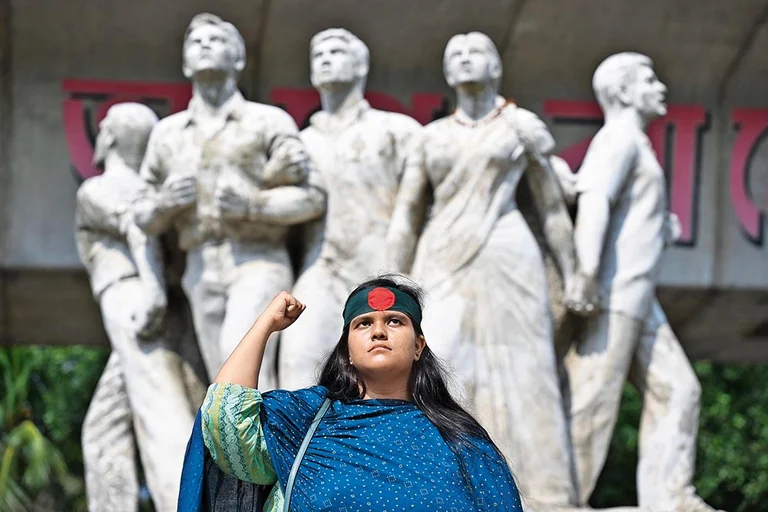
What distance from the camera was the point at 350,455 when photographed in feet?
16.7

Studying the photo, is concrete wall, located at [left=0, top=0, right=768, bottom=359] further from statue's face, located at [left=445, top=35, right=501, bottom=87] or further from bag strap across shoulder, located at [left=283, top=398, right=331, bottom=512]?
bag strap across shoulder, located at [left=283, top=398, right=331, bottom=512]

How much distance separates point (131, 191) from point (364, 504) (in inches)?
234

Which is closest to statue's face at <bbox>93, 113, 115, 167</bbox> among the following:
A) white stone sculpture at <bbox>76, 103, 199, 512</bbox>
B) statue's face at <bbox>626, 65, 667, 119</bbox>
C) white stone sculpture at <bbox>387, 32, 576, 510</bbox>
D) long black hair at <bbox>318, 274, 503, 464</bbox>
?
white stone sculpture at <bbox>76, 103, 199, 512</bbox>


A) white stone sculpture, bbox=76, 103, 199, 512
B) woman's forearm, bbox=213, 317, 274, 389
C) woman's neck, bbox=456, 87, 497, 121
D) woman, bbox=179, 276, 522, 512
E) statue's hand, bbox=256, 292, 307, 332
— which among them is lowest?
white stone sculpture, bbox=76, 103, 199, 512

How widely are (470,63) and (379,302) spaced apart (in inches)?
190

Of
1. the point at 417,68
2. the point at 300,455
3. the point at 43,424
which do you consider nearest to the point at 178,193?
the point at 417,68

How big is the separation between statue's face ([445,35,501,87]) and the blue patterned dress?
4.93 metres

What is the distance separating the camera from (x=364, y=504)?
4.98 metres

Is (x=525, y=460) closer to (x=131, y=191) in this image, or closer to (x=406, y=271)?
(x=406, y=271)

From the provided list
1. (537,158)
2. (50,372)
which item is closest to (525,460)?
(537,158)

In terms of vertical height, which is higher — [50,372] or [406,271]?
[406,271]

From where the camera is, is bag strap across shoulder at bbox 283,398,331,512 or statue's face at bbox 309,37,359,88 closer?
bag strap across shoulder at bbox 283,398,331,512

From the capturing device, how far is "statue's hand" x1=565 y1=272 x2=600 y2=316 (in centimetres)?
1009

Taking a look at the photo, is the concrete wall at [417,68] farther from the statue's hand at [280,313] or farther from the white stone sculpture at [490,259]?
the statue's hand at [280,313]
